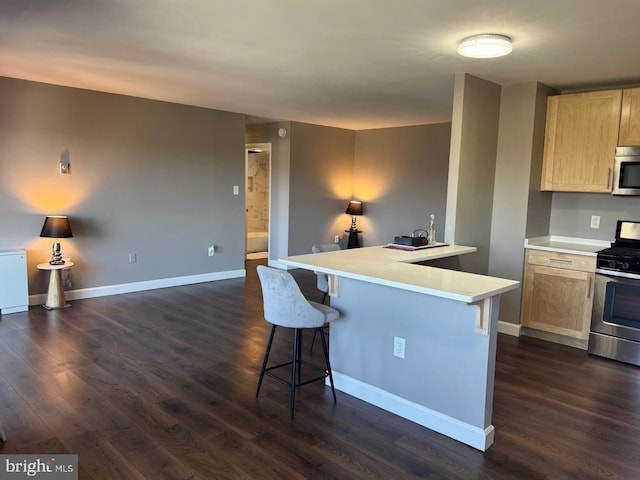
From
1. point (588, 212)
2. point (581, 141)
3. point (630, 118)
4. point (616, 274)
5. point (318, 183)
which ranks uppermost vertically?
point (630, 118)

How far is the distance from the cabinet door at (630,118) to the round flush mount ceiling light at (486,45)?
1.57 meters

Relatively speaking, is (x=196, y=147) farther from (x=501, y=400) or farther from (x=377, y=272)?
(x=501, y=400)

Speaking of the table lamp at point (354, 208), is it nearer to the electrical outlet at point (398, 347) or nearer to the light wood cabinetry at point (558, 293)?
the light wood cabinetry at point (558, 293)

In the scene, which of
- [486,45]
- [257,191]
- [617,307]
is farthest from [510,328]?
[257,191]

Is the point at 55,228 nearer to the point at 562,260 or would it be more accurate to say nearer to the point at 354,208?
the point at 354,208

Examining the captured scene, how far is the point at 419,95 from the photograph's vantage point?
486 cm

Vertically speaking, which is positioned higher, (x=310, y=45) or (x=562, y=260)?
(x=310, y=45)

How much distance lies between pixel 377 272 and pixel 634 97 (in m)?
2.91

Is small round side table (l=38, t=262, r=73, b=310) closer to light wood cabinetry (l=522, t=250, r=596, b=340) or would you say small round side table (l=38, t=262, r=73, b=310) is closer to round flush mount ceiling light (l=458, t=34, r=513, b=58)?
round flush mount ceiling light (l=458, t=34, r=513, b=58)

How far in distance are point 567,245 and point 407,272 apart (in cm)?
242

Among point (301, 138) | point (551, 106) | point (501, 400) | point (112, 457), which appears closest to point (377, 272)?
point (501, 400)

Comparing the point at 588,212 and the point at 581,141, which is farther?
the point at 588,212

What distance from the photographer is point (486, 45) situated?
293 centimetres

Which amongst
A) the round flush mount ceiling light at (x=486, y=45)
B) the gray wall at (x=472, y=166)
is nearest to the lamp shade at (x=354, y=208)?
the gray wall at (x=472, y=166)
